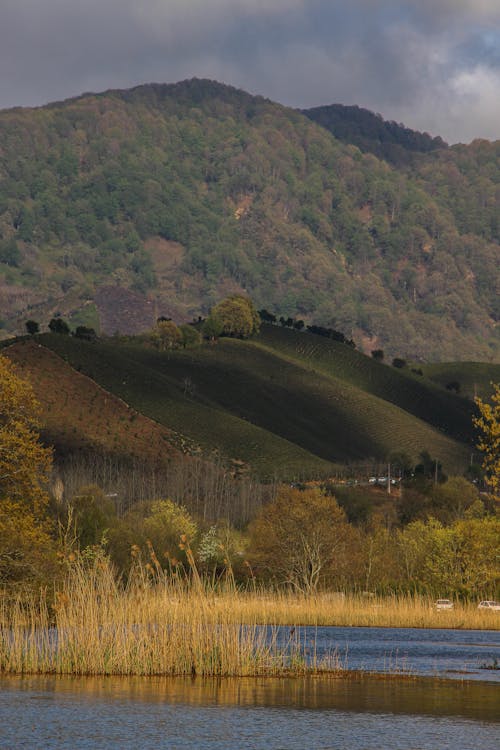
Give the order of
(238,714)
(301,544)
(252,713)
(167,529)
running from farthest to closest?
(167,529) → (301,544) → (252,713) → (238,714)

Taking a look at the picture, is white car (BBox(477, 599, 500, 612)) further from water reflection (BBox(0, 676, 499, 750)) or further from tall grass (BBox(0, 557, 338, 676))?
tall grass (BBox(0, 557, 338, 676))

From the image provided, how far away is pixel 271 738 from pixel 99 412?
6554 inches

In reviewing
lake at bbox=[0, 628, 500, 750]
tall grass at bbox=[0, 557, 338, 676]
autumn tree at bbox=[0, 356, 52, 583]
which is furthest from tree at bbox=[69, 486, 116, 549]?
→ lake at bbox=[0, 628, 500, 750]

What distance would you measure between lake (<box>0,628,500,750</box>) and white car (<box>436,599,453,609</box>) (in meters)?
28.1

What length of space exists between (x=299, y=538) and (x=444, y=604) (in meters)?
A: 19.3

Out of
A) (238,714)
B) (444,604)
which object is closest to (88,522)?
(444,604)

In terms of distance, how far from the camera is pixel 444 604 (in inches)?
2854

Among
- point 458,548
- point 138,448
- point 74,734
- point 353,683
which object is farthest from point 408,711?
point 138,448

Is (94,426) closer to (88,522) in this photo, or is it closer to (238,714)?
(88,522)

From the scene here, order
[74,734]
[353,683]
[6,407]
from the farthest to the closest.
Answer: [6,407] < [353,683] < [74,734]

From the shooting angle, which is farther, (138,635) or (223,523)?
(223,523)

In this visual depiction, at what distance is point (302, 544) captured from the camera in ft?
290

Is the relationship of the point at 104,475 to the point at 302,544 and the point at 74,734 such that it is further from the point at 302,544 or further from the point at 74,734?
the point at 74,734

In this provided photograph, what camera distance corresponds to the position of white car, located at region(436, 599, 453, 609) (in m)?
70.8
